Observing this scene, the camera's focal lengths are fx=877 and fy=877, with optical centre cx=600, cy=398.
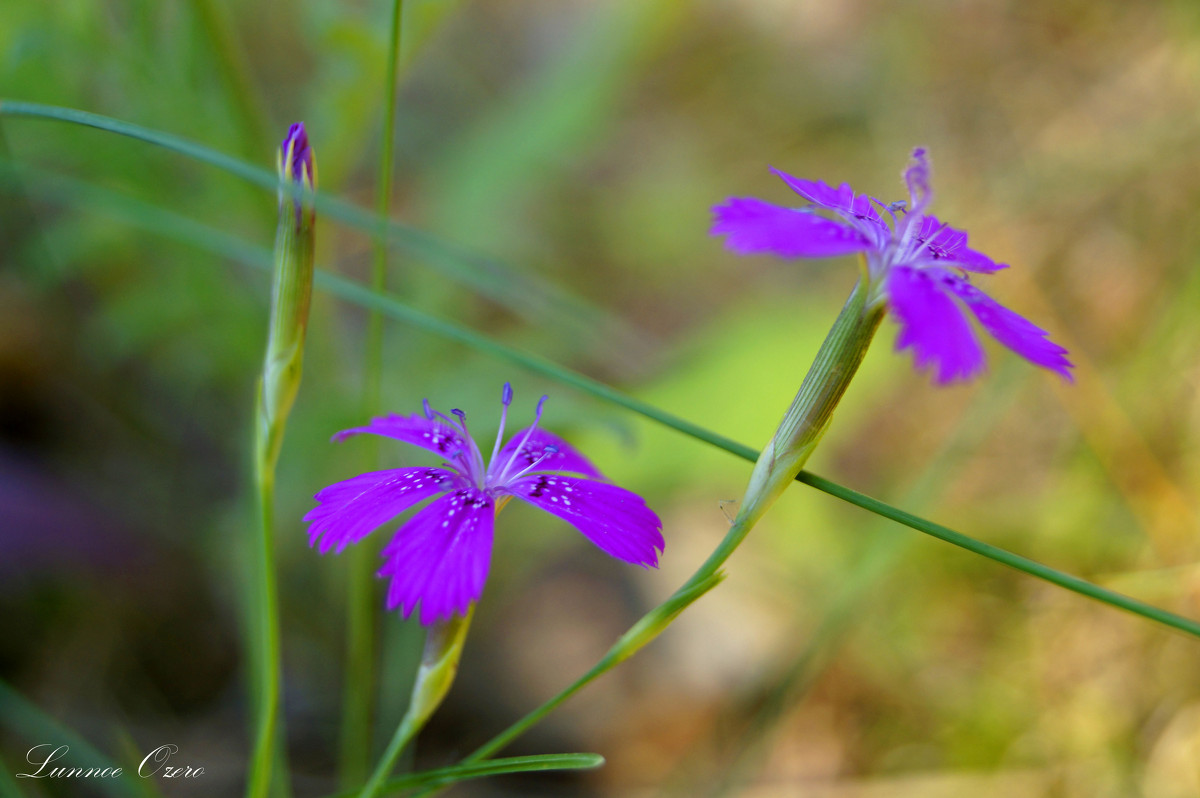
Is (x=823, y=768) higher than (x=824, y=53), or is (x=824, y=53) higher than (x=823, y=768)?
(x=824, y=53)

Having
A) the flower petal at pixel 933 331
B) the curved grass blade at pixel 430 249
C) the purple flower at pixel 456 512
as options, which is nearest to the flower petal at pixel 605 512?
the purple flower at pixel 456 512

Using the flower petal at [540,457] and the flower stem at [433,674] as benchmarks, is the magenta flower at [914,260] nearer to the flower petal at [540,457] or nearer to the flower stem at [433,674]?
the flower petal at [540,457]

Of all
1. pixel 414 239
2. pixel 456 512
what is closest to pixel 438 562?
pixel 456 512

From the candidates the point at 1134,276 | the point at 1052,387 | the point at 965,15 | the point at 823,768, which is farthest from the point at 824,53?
the point at 823,768

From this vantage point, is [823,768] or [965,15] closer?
[823,768]

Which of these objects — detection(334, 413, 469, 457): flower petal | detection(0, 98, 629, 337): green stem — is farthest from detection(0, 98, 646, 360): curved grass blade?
detection(334, 413, 469, 457): flower petal

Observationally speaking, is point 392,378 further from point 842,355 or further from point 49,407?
point 842,355
